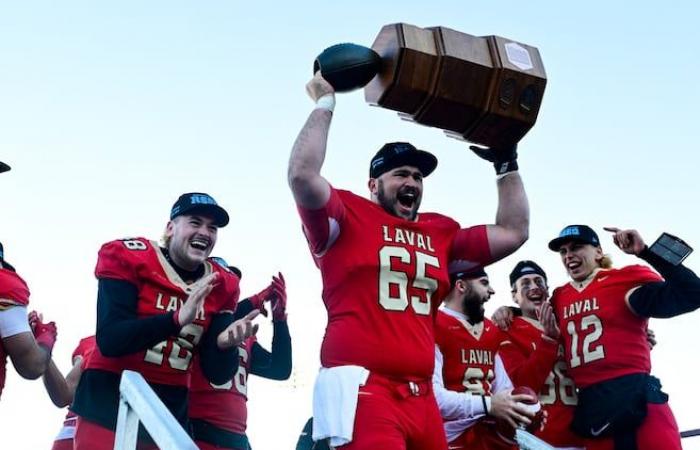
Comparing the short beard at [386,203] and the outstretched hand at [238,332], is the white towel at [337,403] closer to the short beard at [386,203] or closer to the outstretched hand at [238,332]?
the short beard at [386,203]

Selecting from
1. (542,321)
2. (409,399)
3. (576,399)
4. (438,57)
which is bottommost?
(409,399)

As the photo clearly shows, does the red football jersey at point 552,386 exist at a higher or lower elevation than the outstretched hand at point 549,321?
lower

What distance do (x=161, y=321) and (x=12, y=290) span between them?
956mm

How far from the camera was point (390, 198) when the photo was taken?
3.89 m

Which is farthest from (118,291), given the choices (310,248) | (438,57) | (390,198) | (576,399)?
(576,399)

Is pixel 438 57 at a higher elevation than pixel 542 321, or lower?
higher

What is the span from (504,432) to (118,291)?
2476mm

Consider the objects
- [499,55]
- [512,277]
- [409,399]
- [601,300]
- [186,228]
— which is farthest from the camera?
[512,277]

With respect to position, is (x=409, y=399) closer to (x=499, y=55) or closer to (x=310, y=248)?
(x=310, y=248)

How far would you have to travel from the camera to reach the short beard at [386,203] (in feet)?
12.7

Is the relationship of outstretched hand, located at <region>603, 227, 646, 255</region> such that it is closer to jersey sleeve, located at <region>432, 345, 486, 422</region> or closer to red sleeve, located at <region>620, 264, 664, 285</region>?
red sleeve, located at <region>620, 264, 664, 285</region>

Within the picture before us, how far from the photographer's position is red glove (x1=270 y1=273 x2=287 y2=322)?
17.8ft

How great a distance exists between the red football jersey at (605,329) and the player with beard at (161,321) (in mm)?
2295

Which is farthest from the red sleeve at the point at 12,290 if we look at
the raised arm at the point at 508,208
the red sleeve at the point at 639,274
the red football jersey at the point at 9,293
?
the red sleeve at the point at 639,274
